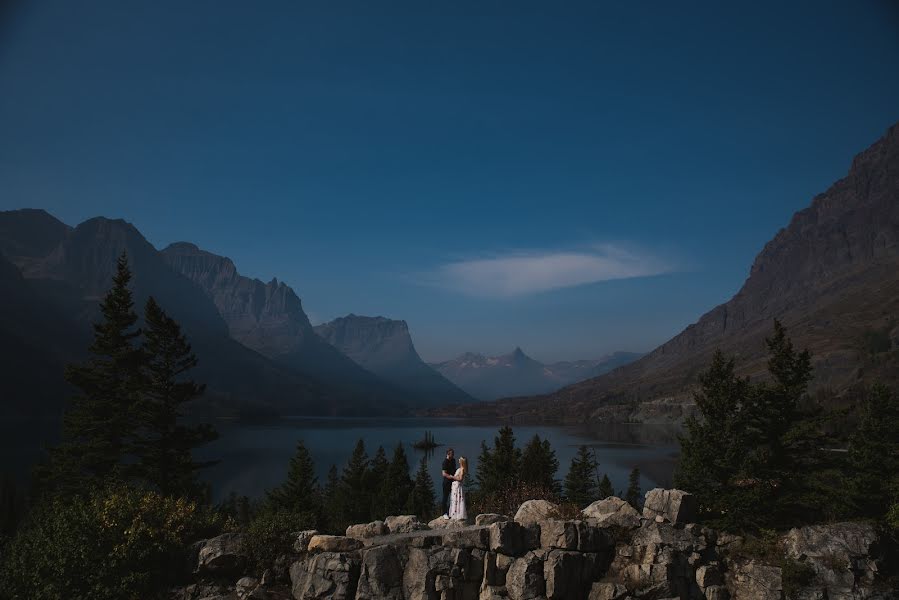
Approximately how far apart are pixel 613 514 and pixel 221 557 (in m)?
14.6

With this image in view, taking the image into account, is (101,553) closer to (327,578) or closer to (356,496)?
(327,578)

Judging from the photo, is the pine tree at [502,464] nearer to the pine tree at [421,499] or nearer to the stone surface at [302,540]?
the pine tree at [421,499]

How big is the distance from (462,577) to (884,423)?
3891 centimetres

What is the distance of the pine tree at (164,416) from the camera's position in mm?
32312

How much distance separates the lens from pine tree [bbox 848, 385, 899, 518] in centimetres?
3959

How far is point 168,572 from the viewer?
63.9 ft

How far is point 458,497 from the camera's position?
22.6 m

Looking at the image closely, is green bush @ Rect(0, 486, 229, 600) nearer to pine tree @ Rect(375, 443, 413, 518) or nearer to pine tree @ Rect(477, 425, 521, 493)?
Result: pine tree @ Rect(477, 425, 521, 493)

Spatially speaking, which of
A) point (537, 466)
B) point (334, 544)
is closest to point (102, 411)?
point (334, 544)

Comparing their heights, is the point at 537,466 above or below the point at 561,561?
below

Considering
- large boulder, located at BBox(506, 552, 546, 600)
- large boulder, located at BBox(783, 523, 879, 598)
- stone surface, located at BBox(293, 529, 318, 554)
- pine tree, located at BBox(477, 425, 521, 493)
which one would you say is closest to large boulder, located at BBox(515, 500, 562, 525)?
large boulder, located at BBox(506, 552, 546, 600)

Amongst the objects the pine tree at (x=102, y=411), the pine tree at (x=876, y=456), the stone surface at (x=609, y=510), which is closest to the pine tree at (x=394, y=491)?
the pine tree at (x=102, y=411)

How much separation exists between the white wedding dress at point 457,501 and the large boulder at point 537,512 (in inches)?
86.4

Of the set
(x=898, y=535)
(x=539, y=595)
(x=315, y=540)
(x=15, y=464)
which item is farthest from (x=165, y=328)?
(x=15, y=464)
